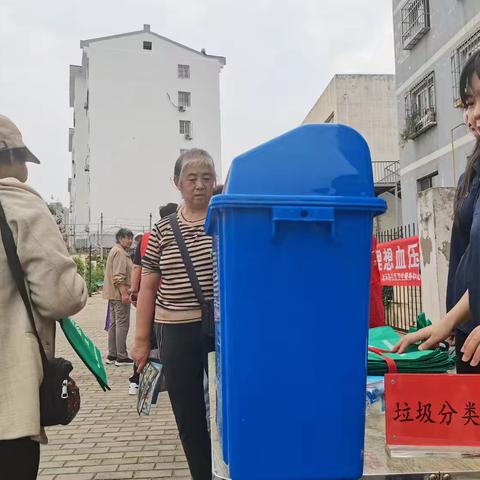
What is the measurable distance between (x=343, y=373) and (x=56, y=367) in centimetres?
102

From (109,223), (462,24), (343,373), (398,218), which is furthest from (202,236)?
(109,223)

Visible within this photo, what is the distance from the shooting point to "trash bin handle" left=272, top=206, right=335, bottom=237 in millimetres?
1318

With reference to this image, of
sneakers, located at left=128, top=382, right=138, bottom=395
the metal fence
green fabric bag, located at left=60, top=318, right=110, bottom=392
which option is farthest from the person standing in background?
green fabric bag, located at left=60, top=318, right=110, bottom=392

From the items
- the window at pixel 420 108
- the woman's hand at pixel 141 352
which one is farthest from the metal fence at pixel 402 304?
the woman's hand at pixel 141 352

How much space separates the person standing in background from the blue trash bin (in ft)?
18.7

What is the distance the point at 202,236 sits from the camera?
8.46ft

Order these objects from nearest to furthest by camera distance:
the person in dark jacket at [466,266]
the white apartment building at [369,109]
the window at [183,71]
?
1. the person in dark jacket at [466,266]
2. the white apartment building at [369,109]
3. the window at [183,71]

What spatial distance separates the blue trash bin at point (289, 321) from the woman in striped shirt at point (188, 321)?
3.91ft

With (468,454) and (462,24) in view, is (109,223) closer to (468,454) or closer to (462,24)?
(462,24)

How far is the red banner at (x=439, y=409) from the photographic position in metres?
1.33

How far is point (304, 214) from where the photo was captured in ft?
4.34

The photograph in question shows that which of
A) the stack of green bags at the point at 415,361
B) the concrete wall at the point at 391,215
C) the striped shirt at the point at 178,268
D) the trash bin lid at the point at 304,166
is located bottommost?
the stack of green bags at the point at 415,361

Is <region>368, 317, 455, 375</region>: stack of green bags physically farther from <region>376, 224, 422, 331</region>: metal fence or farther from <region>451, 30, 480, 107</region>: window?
<region>451, 30, 480, 107</region>: window

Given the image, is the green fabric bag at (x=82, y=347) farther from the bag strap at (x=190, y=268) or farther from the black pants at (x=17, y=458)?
the bag strap at (x=190, y=268)
